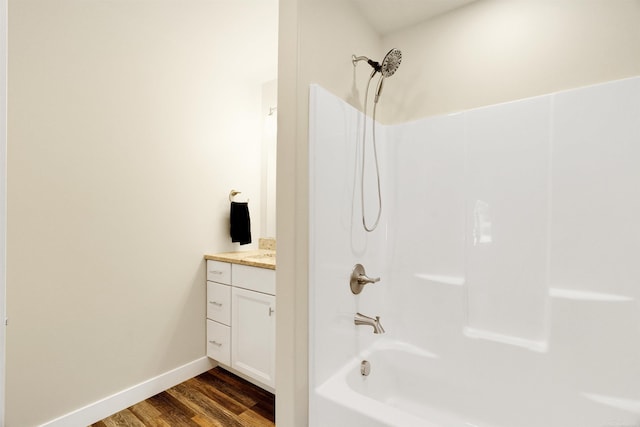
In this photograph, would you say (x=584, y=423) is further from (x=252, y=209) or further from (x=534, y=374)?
(x=252, y=209)

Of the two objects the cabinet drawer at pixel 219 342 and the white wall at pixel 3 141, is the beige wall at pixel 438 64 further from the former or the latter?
the cabinet drawer at pixel 219 342

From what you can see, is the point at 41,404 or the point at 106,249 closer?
the point at 41,404

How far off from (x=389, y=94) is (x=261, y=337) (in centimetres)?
179

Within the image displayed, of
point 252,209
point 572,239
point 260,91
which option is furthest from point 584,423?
point 260,91

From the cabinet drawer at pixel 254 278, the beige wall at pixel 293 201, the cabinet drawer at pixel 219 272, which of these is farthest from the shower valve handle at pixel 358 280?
the cabinet drawer at pixel 219 272

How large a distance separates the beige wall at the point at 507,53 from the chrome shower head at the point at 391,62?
0.36m

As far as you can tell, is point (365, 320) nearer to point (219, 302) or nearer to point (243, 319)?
point (243, 319)

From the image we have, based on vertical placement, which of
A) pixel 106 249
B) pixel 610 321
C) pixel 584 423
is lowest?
pixel 584 423

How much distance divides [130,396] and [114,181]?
1.38 meters

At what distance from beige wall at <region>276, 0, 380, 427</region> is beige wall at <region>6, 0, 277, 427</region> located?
0.91 m

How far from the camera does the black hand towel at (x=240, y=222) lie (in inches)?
102

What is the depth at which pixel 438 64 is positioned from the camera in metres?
1.73

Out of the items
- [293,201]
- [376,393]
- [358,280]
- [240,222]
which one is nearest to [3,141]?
[293,201]

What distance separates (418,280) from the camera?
1751mm
